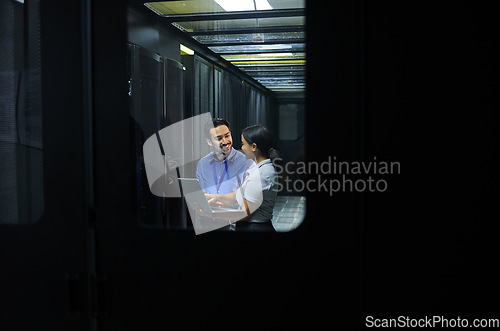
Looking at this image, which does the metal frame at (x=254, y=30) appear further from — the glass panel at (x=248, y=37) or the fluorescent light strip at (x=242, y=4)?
the fluorescent light strip at (x=242, y=4)

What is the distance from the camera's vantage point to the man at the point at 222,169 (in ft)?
13.3

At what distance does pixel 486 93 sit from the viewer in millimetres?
A: 1205

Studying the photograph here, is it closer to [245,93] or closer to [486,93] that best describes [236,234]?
[486,93]

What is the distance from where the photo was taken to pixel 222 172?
414 cm

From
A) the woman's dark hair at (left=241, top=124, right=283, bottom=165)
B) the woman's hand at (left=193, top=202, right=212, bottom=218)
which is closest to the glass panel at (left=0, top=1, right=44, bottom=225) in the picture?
the woman's hand at (left=193, top=202, right=212, bottom=218)

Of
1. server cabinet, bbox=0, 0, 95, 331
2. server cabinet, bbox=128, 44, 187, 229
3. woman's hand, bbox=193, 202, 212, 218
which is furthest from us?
server cabinet, bbox=128, 44, 187, 229

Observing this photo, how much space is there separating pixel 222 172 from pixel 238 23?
1.54 metres

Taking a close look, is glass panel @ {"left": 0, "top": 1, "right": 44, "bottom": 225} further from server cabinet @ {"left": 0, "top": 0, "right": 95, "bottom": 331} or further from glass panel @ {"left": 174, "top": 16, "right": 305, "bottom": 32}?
glass panel @ {"left": 174, "top": 16, "right": 305, "bottom": 32}

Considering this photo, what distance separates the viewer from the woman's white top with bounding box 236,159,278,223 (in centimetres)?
296

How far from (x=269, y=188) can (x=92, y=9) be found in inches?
74.4

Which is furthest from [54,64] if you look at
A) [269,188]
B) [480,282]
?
[269,188]

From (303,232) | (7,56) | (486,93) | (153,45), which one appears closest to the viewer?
(486,93)

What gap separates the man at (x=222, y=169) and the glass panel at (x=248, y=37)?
125cm

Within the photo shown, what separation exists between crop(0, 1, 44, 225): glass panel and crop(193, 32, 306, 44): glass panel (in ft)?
11.0
